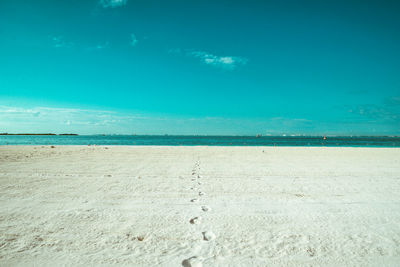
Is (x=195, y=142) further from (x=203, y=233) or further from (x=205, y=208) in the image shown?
(x=203, y=233)

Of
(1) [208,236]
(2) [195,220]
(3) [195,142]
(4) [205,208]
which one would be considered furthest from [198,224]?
(3) [195,142]

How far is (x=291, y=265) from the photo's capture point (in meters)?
2.60

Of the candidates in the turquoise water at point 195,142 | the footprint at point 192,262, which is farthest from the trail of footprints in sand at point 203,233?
the turquoise water at point 195,142

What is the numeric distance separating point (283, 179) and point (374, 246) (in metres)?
4.35

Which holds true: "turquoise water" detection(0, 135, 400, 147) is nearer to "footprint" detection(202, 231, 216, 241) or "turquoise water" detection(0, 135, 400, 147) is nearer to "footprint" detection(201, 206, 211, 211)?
"footprint" detection(201, 206, 211, 211)

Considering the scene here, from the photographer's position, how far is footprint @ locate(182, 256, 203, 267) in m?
2.55

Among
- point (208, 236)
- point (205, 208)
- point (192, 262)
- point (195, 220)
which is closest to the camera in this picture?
point (192, 262)

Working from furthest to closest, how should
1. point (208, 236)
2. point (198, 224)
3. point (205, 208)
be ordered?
1. point (205, 208)
2. point (198, 224)
3. point (208, 236)

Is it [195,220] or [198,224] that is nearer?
[198,224]

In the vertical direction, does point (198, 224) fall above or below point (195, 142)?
below

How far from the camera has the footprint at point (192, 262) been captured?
2.55m

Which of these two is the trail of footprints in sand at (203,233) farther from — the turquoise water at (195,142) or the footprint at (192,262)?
the turquoise water at (195,142)

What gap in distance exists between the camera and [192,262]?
8.54 feet

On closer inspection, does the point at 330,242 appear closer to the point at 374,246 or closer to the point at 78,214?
the point at 374,246
